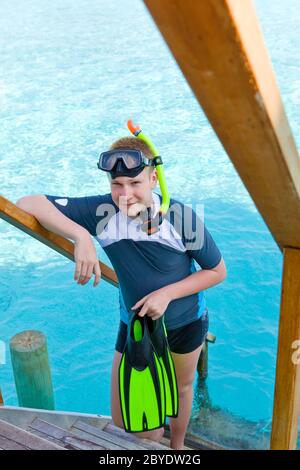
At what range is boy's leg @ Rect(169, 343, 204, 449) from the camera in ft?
7.08

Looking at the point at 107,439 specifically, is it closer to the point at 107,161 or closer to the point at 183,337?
the point at 183,337

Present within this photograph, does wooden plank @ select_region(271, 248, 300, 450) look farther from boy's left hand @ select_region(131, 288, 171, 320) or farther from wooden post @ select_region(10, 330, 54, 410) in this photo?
wooden post @ select_region(10, 330, 54, 410)

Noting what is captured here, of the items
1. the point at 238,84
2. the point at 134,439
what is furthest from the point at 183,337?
the point at 238,84

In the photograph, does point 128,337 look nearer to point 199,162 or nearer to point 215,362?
point 215,362

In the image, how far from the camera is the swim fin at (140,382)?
192cm

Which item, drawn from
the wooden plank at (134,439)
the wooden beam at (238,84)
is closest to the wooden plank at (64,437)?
the wooden plank at (134,439)

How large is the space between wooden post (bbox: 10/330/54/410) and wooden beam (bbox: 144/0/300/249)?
2.11 metres

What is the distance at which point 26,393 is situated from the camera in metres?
3.01

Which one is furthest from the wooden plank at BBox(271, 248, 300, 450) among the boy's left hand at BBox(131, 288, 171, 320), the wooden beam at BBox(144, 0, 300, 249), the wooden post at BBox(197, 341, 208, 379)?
the wooden post at BBox(197, 341, 208, 379)

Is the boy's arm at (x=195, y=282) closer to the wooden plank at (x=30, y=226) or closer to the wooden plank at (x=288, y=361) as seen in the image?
the wooden plank at (x=30, y=226)

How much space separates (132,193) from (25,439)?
35.0 inches

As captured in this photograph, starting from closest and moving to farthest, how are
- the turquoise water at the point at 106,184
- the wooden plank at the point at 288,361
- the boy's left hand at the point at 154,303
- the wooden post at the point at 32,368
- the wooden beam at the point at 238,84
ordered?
the wooden beam at the point at 238,84, the wooden plank at the point at 288,361, the boy's left hand at the point at 154,303, the wooden post at the point at 32,368, the turquoise water at the point at 106,184

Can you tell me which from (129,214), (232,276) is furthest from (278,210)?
(232,276)

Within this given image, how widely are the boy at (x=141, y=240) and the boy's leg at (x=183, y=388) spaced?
0.10m
